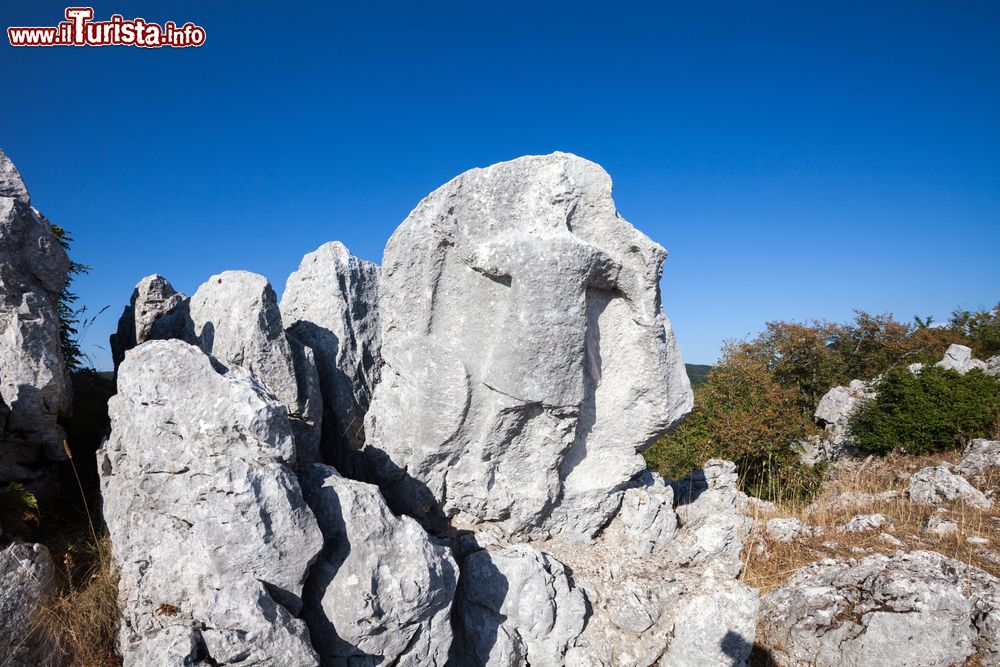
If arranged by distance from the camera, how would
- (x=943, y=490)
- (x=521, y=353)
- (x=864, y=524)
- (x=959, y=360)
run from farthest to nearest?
(x=959, y=360)
(x=943, y=490)
(x=864, y=524)
(x=521, y=353)

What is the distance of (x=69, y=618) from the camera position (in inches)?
172

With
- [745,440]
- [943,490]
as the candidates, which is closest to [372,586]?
[943,490]

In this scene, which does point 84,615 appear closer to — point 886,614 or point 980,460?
point 886,614

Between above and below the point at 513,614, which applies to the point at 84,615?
above

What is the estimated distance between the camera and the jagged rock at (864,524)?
25.7 feet

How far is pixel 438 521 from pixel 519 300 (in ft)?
8.98

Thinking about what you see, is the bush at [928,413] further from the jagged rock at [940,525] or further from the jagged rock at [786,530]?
the jagged rock at [786,530]

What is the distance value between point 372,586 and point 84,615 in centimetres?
226

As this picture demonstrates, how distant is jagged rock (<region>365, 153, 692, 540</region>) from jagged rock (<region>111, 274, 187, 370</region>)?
286 cm

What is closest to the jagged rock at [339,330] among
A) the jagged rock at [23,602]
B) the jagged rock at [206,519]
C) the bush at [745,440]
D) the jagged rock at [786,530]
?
the jagged rock at [206,519]

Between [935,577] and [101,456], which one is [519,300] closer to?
[101,456]

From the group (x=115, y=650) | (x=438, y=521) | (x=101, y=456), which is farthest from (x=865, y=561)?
(x=101, y=456)

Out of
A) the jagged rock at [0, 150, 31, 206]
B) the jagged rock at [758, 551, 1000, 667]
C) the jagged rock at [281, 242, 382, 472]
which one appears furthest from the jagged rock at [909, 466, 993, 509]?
the jagged rock at [0, 150, 31, 206]

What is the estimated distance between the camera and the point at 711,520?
7.12 m
